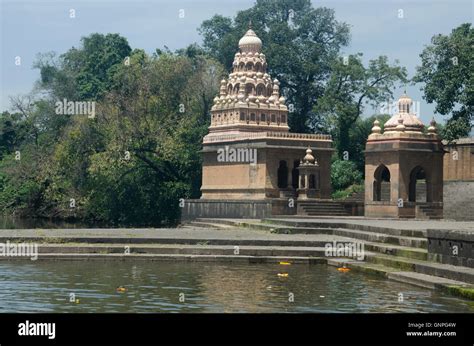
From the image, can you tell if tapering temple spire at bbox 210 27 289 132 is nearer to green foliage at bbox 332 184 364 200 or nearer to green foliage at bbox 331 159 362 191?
green foliage at bbox 332 184 364 200

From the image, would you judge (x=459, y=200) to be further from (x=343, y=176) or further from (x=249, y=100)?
(x=343, y=176)

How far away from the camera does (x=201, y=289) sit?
19344 mm

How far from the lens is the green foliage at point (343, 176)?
55500 millimetres

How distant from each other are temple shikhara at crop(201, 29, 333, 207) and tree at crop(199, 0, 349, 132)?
12.8 meters

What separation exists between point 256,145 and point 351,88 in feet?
57.3

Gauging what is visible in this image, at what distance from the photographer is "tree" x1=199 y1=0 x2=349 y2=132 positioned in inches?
2601

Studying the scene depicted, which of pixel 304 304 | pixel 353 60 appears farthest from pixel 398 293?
pixel 353 60

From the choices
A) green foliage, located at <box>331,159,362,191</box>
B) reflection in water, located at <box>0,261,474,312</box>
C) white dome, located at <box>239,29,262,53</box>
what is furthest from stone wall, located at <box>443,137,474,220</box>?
white dome, located at <box>239,29,262,53</box>

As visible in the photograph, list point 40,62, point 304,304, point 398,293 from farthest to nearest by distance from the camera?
point 40,62 → point 398,293 → point 304,304

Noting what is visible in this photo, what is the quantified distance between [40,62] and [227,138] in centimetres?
3892
